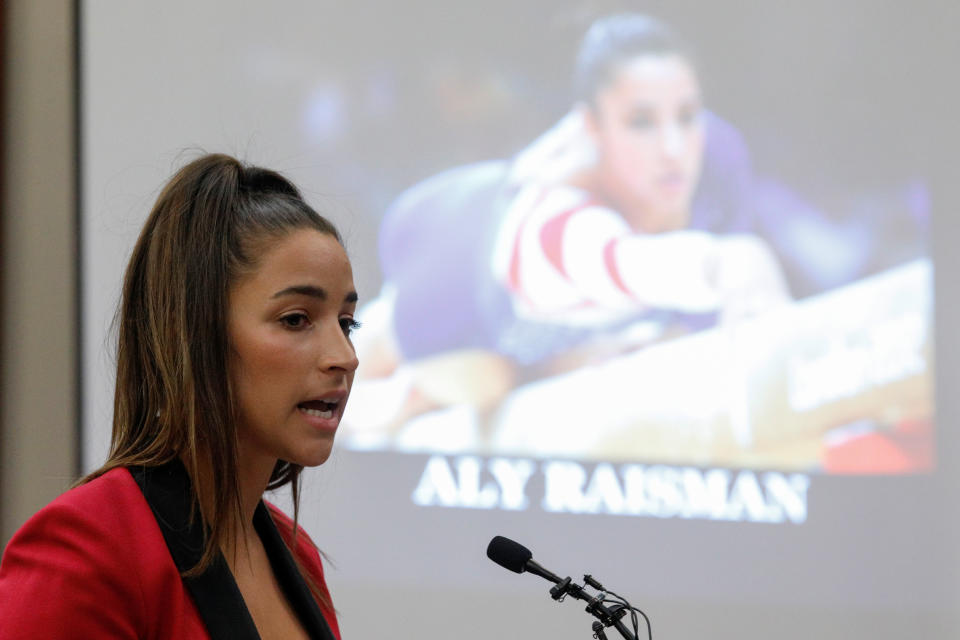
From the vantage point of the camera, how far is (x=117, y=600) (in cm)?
109

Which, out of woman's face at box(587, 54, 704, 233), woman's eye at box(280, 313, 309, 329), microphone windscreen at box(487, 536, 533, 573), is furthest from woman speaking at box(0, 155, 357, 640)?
woman's face at box(587, 54, 704, 233)

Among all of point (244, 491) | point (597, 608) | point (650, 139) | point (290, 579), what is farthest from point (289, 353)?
point (650, 139)

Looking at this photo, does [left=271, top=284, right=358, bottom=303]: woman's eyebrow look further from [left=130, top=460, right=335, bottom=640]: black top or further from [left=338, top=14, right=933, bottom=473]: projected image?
[left=338, top=14, right=933, bottom=473]: projected image

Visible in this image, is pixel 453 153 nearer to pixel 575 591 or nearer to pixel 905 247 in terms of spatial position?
pixel 905 247

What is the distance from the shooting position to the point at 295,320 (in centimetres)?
126

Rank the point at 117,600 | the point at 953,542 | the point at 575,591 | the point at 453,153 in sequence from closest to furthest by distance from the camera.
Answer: the point at 117,600 < the point at 575,591 < the point at 953,542 < the point at 453,153

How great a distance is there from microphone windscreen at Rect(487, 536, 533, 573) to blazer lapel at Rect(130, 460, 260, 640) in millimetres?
382

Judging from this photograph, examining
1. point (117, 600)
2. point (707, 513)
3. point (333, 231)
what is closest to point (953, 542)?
point (707, 513)

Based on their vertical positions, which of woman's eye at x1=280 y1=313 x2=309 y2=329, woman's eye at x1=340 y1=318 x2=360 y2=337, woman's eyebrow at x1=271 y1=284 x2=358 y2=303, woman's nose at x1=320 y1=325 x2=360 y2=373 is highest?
woman's eyebrow at x1=271 y1=284 x2=358 y2=303

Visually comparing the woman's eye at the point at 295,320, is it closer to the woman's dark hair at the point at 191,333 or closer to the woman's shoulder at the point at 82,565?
the woman's dark hair at the point at 191,333

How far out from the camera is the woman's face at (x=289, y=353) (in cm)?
124

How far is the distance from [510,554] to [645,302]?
199 centimetres

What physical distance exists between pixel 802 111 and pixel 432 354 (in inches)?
59.1

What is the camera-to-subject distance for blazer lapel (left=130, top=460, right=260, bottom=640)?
118 cm
